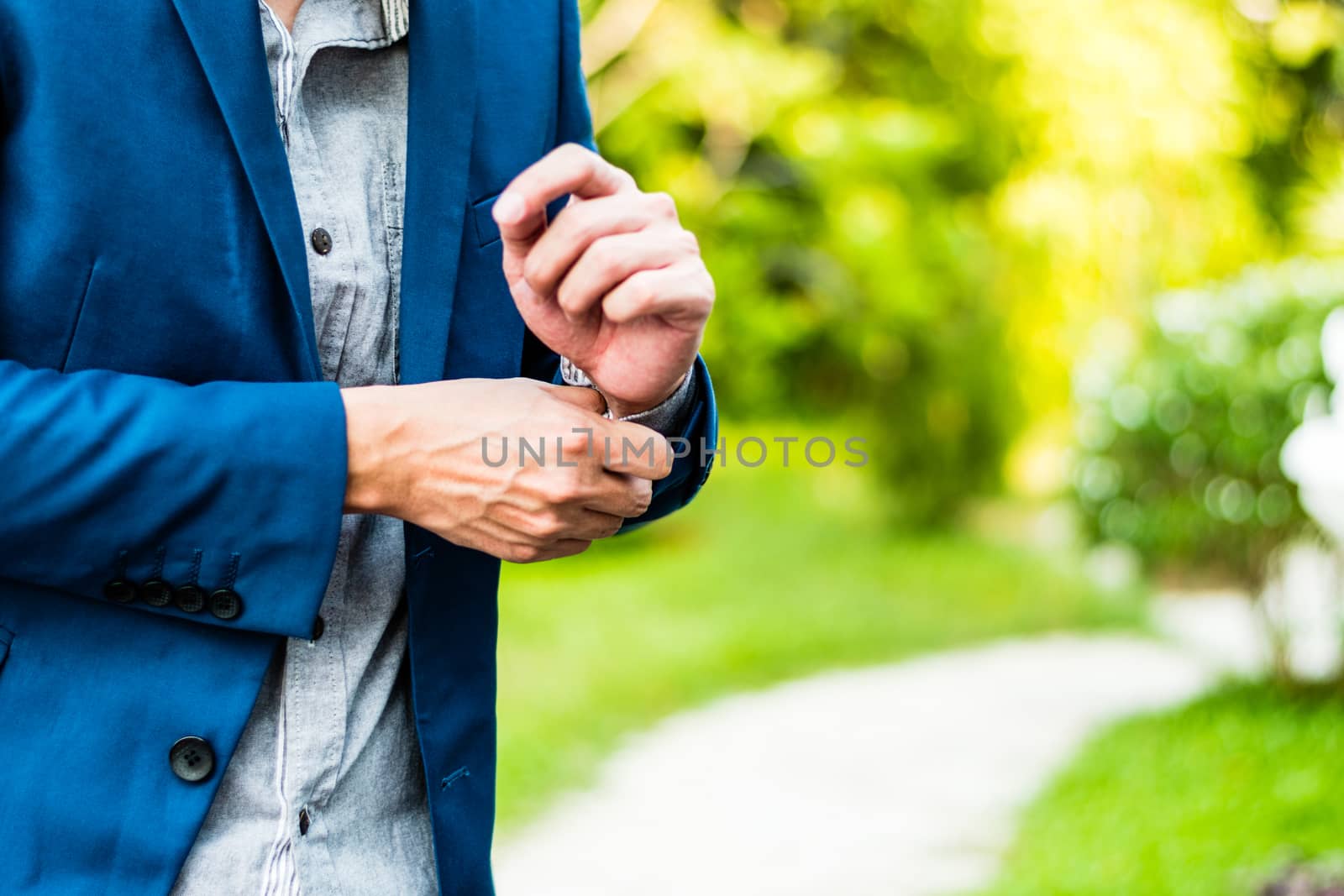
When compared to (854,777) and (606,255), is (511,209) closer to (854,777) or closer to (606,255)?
(606,255)

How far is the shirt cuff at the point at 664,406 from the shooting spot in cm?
126

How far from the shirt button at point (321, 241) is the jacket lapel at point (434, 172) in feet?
0.23

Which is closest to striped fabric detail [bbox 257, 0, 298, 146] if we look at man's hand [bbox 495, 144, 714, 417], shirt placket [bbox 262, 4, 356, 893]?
shirt placket [bbox 262, 4, 356, 893]

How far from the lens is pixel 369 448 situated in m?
1.08

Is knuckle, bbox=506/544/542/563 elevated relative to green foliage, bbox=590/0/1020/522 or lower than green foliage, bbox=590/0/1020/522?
lower

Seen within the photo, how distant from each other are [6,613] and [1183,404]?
567cm

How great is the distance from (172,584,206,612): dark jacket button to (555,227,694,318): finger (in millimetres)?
375

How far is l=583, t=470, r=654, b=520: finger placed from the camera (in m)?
1.15

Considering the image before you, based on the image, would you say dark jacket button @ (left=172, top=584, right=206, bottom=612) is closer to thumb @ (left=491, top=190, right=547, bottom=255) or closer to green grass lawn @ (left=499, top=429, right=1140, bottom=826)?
thumb @ (left=491, top=190, right=547, bottom=255)

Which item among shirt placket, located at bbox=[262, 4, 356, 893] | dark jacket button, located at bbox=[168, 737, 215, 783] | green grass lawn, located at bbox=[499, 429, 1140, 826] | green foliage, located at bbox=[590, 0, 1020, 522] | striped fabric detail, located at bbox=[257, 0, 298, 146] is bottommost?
dark jacket button, located at bbox=[168, 737, 215, 783]

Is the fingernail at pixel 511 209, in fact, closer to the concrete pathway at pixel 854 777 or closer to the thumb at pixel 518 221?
the thumb at pixel 518 221

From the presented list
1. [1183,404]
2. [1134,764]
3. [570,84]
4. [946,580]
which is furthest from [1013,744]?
[570,84]

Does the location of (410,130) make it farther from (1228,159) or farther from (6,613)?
(1228,159)

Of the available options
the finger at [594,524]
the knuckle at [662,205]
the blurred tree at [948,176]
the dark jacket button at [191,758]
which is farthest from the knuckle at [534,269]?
the blurred tree at [948,176]
